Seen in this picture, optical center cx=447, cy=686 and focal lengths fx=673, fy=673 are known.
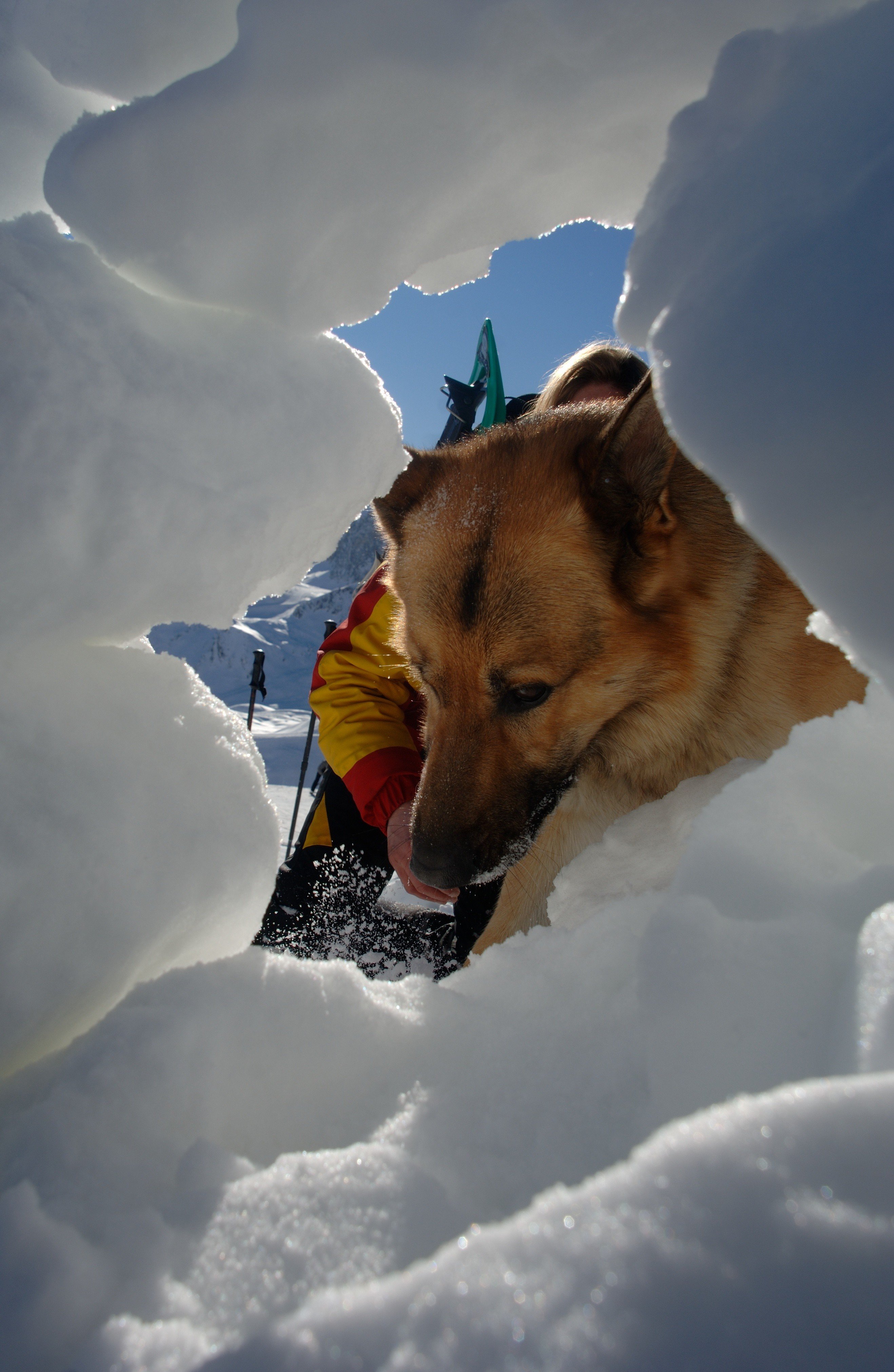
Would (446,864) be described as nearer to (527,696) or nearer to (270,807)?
(527,696)

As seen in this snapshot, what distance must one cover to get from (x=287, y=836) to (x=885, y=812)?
27.1 ft

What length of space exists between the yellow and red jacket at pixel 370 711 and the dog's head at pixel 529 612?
2.68 ft

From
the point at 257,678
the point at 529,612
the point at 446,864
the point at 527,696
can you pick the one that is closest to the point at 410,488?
the point at 529,612

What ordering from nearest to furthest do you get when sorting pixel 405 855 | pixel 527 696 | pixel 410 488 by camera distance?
pixel 527 696 → pixel 410 488 → pixel 405 855

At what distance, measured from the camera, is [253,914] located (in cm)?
82

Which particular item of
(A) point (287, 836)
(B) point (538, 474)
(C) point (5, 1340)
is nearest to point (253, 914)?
(C) point (5, 1340)

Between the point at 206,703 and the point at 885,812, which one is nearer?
the point at 885,812

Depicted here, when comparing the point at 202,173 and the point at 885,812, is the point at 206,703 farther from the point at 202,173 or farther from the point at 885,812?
the point at 885,812

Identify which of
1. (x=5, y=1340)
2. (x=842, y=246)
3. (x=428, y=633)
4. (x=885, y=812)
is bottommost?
(x=5, y=1340)

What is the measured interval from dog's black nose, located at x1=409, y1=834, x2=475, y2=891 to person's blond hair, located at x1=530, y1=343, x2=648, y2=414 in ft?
5.74

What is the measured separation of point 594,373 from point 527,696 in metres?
1.65

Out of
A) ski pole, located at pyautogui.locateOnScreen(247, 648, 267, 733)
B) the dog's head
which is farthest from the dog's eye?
ski pole, located at pyautogui.locateOnScreen(247, 648, 267, 733)

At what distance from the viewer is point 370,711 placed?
2676 millimetres

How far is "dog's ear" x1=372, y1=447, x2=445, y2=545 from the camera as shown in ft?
5.90
